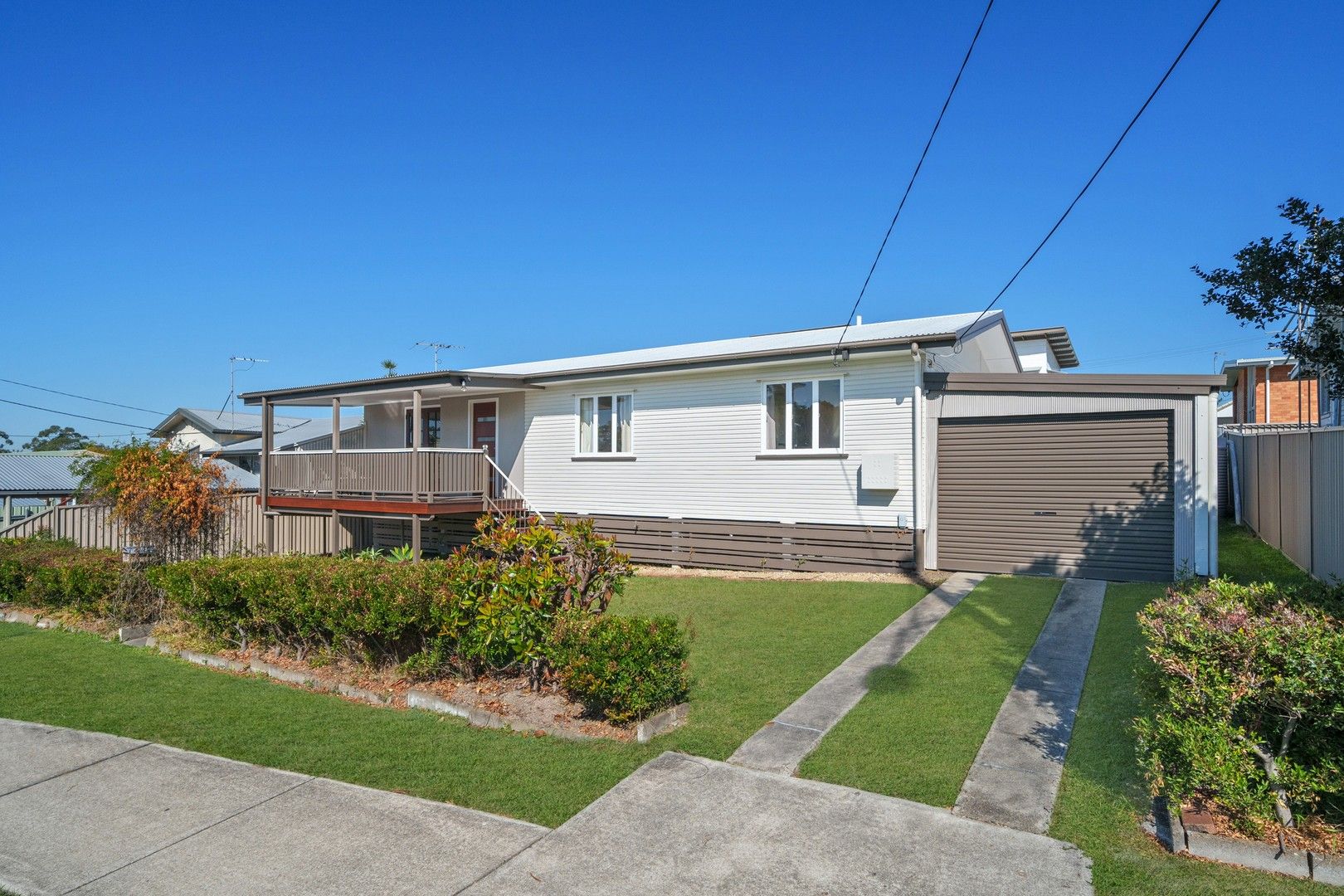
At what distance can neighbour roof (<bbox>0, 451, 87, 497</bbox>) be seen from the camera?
2642cm

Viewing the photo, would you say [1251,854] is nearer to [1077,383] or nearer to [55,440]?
[1077,383]

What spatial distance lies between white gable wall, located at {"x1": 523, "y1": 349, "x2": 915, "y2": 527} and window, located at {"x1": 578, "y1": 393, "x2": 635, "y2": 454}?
0.19m

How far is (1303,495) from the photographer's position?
11.3 m

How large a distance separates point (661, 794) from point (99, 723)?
191 inches

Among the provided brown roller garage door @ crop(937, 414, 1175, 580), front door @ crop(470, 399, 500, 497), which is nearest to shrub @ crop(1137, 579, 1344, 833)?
brown roller garage door @ crop(937, 414, 1175, 580)

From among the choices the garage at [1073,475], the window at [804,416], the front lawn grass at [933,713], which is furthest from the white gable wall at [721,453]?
the front lawn grass at [933,713]

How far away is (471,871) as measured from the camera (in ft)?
13.4

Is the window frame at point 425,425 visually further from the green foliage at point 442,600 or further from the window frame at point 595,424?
the green foliage at point 442,600

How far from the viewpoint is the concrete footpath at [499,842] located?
3975 mm

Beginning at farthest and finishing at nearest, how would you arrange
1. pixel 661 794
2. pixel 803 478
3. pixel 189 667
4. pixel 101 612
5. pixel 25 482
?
pixel 25 482 → pixel 803 478 → pixel 101 612 → pixel 189 667 → pixel 661 794

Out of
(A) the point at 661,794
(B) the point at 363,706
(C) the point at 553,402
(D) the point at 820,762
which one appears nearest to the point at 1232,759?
(D) the point at 820,762

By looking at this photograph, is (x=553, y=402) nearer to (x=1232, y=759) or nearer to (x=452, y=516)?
(x=452, y=516)

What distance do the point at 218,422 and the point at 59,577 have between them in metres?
27.6

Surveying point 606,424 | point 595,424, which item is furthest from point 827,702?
point 595,424
